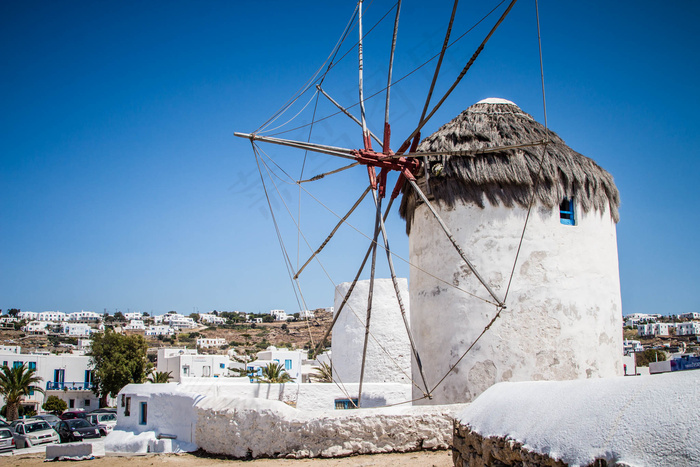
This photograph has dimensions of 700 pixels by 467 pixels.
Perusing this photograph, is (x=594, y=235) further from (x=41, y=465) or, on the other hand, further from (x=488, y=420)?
(x=41, y=465)

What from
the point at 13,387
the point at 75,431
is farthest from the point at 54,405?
the point at 75,431


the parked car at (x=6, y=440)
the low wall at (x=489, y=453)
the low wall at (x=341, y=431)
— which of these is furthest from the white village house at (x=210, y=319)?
the low wall at (x=489, y=453)

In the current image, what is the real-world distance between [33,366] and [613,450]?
3823cm

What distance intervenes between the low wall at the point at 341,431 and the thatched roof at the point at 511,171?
3.61m

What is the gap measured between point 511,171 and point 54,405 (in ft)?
104

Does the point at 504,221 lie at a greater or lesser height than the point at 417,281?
greater

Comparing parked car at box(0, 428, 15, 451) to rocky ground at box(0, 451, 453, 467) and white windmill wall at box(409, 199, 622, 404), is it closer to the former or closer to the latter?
rocky ground at box(0, 451, 453, 467)

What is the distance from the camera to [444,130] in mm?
9914

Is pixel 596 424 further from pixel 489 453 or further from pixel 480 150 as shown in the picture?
pixel 480 150

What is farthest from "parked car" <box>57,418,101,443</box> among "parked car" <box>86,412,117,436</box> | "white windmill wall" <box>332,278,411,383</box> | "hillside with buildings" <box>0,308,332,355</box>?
"hillside with buildings" <box>0,308,332,355</box>

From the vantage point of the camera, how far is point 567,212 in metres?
8.94

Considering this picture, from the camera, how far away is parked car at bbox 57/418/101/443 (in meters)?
16.0

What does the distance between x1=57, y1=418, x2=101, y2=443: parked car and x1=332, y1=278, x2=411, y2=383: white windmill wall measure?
723 cm

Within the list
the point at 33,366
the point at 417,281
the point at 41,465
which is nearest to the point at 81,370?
the point at 33,366
